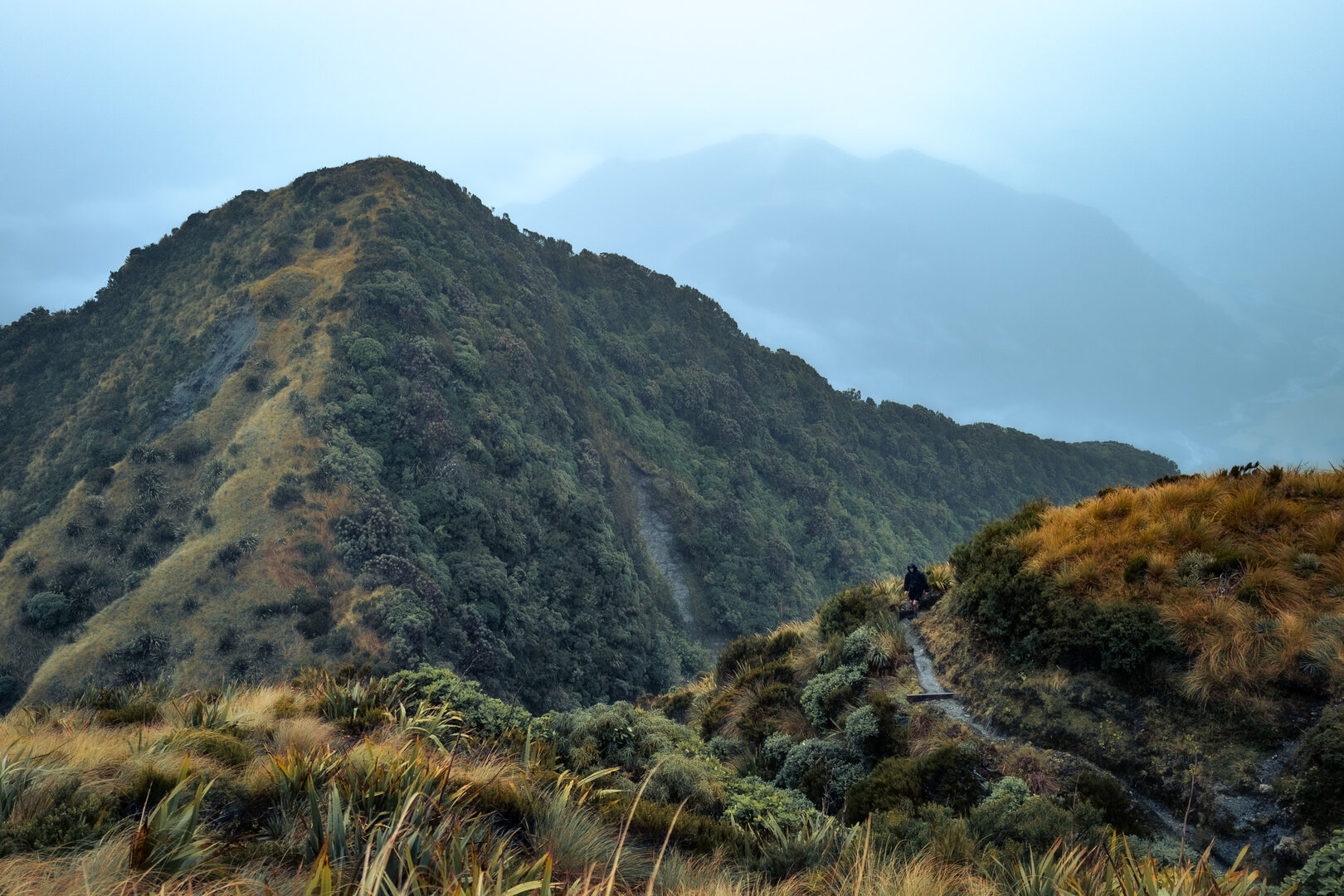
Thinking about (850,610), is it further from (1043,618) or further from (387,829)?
(387,829)

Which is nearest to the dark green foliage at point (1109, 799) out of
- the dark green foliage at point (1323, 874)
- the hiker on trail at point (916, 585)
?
the dark green foliage at point (1323, 874)

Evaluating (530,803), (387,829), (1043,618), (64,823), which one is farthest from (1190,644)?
(64,823)

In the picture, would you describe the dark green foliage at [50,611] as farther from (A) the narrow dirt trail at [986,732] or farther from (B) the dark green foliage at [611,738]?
(A) the narrow dirt trail at [986,732]

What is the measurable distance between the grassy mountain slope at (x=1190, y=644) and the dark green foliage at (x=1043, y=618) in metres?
0.02

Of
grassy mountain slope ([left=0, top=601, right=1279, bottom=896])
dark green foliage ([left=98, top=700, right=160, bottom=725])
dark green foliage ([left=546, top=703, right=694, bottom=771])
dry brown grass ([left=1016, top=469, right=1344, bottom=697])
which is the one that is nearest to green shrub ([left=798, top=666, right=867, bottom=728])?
grassy mountain slope ([left=0, top=601, right=1279, bottom=896])

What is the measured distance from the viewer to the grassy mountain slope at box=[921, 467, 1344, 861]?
674 centimetres

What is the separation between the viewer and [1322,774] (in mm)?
6141

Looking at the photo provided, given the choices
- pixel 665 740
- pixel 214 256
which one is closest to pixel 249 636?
pixel 665 740

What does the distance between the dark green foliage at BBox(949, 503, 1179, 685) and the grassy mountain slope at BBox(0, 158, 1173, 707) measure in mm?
25823

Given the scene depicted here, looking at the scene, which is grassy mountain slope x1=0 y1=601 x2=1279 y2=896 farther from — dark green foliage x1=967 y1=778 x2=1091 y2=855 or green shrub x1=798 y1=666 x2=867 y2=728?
green shrub x1=798 y1=666 x2=867 y2=728

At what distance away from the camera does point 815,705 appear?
35.6ft

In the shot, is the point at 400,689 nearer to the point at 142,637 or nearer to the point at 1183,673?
the point at 1183,673

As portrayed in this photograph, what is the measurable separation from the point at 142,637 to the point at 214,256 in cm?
3560

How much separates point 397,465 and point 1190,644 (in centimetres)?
3843
